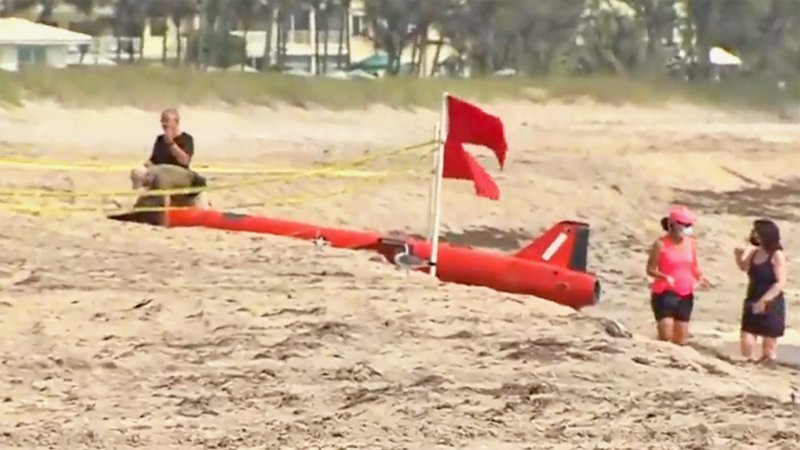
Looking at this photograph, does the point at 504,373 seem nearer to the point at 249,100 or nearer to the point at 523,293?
the point at 523,293

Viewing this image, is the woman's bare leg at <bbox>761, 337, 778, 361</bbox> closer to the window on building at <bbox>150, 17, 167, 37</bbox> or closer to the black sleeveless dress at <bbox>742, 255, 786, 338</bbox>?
the black sleeveless dress at <bbox>742, 255, 786, 338</bbox>

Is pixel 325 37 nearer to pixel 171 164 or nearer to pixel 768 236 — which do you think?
pixel 171 164

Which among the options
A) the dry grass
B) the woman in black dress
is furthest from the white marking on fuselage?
the dry grass

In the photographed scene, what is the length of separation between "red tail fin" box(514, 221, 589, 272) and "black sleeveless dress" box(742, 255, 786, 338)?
2.05m

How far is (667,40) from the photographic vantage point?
235 ft

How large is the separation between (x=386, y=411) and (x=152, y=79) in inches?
1236

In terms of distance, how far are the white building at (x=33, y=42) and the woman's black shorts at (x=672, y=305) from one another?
46066mm

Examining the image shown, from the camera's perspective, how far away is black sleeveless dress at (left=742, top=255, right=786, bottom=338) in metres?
10.8

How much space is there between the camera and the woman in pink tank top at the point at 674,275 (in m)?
11.2

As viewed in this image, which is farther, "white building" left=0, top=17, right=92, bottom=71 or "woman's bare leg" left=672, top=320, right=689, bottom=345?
"white building" left=0, top=17, right=92, bottom=71

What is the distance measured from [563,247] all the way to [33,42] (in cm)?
4688

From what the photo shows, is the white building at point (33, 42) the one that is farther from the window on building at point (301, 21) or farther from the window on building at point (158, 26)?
the window on building at point (301, 21)

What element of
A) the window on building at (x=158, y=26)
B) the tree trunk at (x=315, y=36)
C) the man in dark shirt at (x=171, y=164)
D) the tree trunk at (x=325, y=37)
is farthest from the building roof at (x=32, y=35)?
the man in dark shirt at (x=171, y=164)

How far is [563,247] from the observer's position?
13.0 metres
